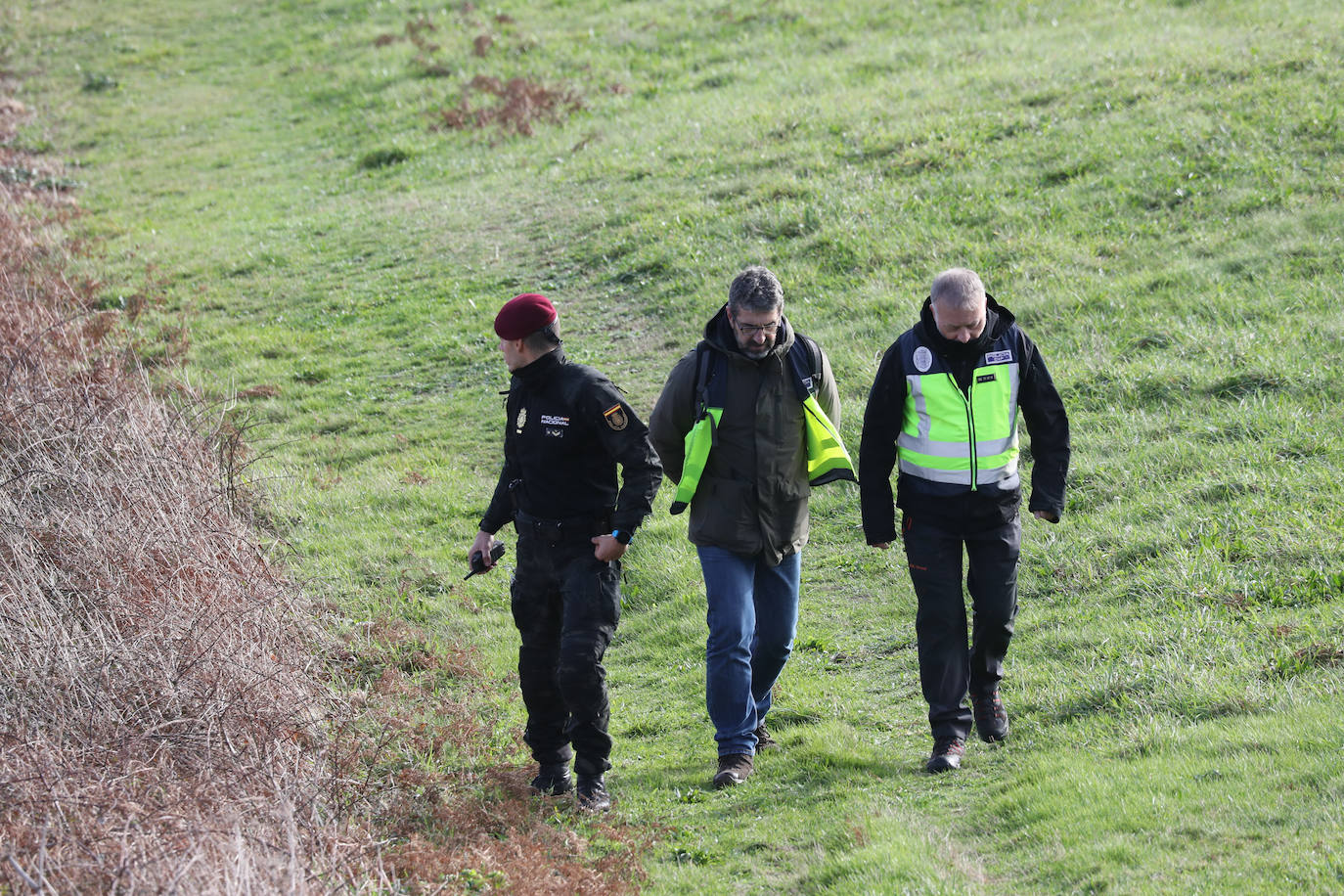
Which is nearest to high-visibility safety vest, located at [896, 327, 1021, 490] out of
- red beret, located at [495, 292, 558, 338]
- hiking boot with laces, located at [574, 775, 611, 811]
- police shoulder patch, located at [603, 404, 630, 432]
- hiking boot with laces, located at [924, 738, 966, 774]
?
hiking boot with laces, located at [924, 738, 966, 774]

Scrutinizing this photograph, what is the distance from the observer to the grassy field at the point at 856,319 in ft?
18.1

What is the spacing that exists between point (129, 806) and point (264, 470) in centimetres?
652

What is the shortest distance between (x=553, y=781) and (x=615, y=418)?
1819mm

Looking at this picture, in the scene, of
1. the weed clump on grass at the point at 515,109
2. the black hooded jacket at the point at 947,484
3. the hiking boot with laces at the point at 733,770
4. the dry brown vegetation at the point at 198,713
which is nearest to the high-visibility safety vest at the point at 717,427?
the black hooded jacket at the point at 947,484

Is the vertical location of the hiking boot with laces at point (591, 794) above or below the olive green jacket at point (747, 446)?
below

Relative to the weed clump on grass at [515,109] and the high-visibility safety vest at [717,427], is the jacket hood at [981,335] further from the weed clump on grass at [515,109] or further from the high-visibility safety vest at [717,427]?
the weed clump on grass at [515,109]

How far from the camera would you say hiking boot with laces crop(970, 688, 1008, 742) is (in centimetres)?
613

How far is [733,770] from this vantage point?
6.00 meters

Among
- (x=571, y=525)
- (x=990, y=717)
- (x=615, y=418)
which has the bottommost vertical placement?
(x=990, y=717)

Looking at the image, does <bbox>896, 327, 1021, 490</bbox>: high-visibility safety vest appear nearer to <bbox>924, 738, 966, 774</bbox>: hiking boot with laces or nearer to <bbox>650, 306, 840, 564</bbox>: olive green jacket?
<bbox>650, 306, 840, 564</bbox>: olive green jacket

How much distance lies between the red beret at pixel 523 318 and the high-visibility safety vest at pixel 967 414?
1.67 meters

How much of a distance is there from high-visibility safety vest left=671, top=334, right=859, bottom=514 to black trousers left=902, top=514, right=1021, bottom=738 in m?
0.52

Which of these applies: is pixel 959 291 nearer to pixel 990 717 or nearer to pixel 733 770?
pixel 990 717

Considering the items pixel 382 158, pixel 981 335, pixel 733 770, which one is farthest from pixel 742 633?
pixel 382 158
